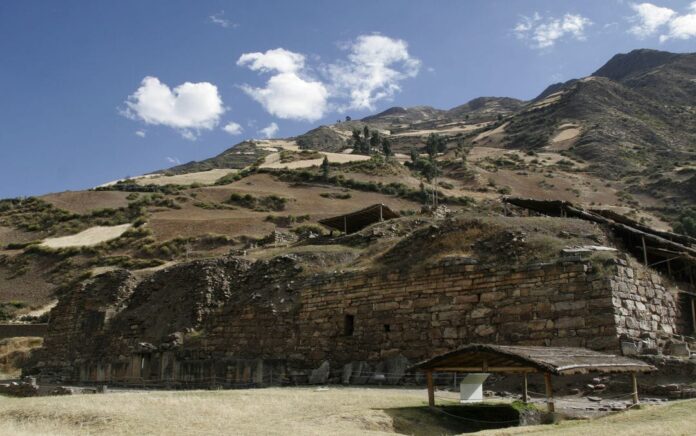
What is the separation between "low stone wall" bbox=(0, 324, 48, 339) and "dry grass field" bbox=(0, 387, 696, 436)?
2422cm

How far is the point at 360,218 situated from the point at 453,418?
1996cm

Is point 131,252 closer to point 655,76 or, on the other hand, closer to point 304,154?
point 304,154

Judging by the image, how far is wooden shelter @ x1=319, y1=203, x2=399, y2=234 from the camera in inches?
1195

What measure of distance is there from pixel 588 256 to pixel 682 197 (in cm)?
6132

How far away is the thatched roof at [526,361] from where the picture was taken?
10.6 metres

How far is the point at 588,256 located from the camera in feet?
51.3

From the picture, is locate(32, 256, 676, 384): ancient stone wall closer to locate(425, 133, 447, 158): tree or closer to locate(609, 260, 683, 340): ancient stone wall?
locate(609, 260, 683, 340): ancient stone wall

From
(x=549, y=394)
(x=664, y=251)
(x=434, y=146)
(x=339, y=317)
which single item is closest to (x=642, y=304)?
(x=664, y=251)

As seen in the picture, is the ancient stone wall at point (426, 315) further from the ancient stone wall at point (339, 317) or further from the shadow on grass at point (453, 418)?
the shadow on grass at point (453, 418)

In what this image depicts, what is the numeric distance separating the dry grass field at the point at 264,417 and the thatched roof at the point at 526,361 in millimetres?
826

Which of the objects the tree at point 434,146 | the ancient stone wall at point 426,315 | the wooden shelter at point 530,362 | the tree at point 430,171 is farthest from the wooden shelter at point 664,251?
the tree at point 434,146

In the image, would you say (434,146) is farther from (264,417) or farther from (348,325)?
(264,417)

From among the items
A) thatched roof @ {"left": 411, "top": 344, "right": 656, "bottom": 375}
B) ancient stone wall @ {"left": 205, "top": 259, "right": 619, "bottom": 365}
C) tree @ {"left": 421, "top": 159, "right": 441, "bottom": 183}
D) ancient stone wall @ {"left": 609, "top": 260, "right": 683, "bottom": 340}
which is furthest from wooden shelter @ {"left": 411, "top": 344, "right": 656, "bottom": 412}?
tree @ {"left": 421, "top": 159, "right": 441, "bottom": 183}

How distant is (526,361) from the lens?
34.5 feet
